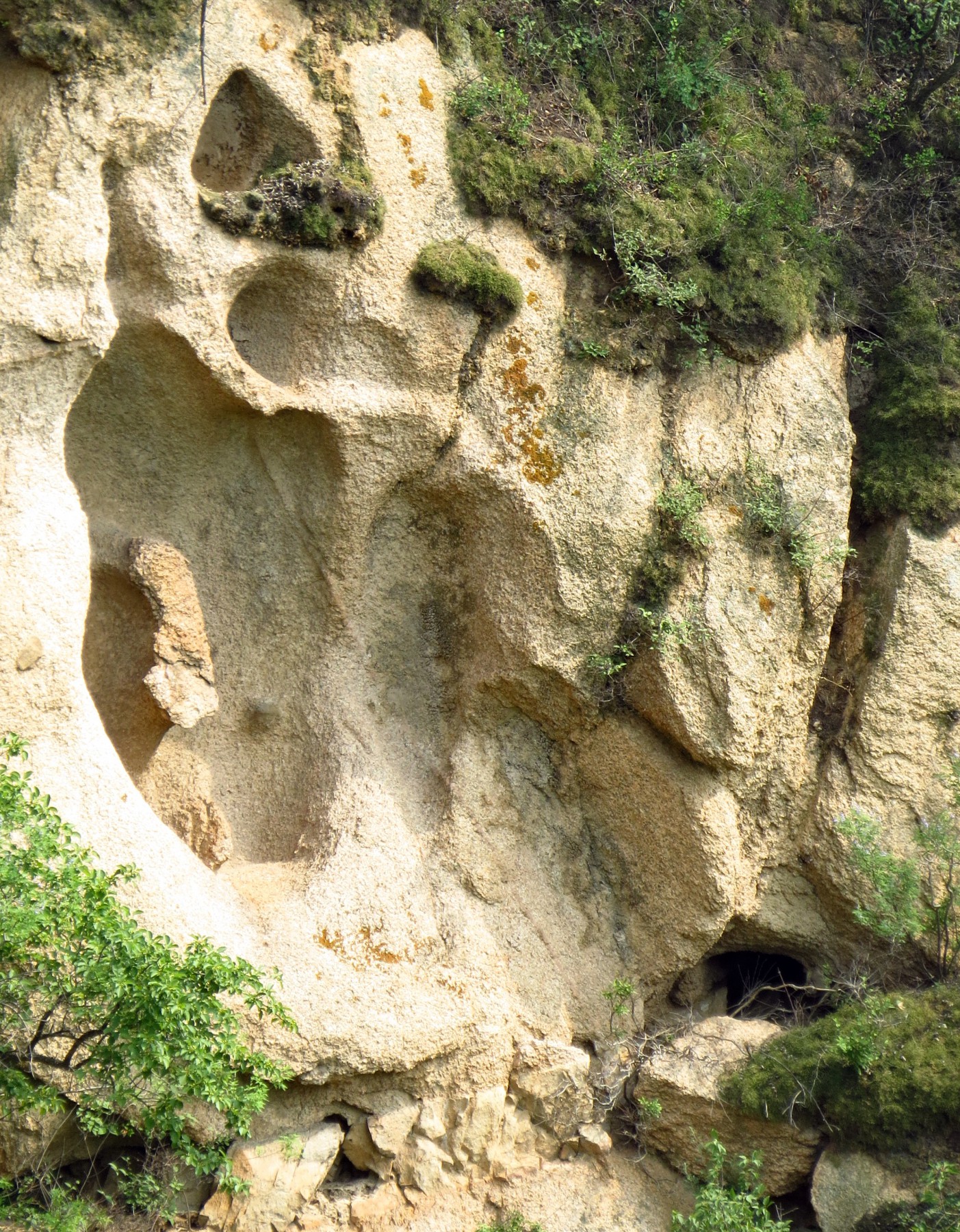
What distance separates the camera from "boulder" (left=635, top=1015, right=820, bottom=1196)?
20.2 feet

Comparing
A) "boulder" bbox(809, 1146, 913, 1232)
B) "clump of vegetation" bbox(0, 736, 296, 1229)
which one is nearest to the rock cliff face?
"clump of vegetation" bbox(0, 736, 296, 1229)

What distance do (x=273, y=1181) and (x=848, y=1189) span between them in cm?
274

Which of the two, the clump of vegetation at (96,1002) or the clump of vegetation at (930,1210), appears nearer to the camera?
the clump of vegetation at (96,1002)

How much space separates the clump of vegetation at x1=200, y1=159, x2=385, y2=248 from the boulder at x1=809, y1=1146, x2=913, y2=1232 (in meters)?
5.06

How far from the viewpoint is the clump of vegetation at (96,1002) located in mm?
4461

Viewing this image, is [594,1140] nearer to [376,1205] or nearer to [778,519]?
[376,1205]

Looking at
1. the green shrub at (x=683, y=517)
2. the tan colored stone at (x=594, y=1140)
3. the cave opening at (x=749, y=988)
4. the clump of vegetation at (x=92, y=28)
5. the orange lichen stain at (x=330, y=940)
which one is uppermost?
the clump of vegetation at (x=92, y=28)

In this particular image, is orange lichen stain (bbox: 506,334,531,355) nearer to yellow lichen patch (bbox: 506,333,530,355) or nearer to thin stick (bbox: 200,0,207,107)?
yellow lichen patch (bbox: 506,333,530,355)

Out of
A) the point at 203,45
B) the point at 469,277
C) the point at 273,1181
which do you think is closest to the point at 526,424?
the point at 469,277

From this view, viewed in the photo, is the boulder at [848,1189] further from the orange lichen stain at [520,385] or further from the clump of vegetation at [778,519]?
the orange lichen stain at [520,385]

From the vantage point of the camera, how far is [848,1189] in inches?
232

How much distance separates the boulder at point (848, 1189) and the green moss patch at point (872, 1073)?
110 mm

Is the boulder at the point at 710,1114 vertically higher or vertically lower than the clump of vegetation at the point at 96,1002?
lower

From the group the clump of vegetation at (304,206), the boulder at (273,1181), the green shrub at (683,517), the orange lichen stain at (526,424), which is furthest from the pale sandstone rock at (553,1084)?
the clump of vegetation at (304,206)
